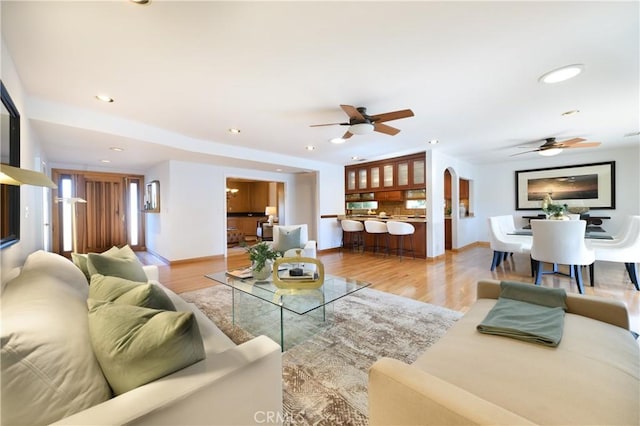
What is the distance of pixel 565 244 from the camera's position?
130 inches

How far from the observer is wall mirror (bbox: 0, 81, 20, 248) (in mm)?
1673

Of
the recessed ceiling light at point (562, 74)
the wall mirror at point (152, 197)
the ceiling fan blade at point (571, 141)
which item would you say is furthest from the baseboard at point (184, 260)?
the ceiling fan blade at point (571, 141)

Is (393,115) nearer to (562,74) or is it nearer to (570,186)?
(562,74)

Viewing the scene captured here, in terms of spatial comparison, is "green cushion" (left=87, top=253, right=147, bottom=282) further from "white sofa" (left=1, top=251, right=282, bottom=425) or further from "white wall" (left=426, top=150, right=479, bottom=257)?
"white wall" (left=426, top=150, right=479, bottom=257)

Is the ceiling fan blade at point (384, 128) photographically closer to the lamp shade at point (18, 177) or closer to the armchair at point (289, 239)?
the armchair at point (289, 239)

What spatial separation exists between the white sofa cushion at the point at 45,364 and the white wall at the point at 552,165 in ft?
28.1

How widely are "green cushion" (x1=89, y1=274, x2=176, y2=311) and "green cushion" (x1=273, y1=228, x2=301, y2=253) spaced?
315 cm

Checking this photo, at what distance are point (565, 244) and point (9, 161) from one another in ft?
18.5

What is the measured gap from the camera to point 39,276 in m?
1.31

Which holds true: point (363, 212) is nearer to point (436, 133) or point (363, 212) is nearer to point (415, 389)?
point (436, 133)

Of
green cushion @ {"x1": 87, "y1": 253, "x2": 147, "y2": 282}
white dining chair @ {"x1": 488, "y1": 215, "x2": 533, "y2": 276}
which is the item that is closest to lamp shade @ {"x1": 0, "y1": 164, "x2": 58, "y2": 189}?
green cushion @ {"x1": 87, "y1": 253, "x2": 147, "y2": 282}

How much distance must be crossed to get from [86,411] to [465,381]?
1.27 metres

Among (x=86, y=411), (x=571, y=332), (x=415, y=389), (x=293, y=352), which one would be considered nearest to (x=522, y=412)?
(x=415, y=389)

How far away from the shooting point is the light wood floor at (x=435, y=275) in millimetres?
3246
